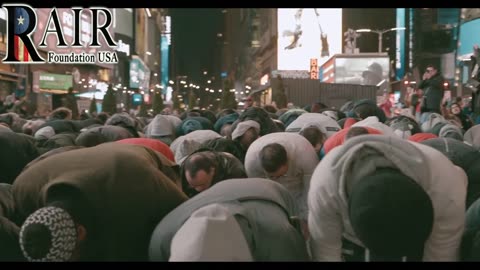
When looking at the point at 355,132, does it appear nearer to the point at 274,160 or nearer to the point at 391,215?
the point at 274,160

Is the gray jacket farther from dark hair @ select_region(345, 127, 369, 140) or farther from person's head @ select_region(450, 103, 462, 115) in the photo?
person's head @ select_region(450, 103, 462, 115)

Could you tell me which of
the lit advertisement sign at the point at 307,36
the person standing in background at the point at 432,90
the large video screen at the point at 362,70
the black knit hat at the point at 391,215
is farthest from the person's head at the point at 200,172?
the lit advertisement sign at the point at 307,36

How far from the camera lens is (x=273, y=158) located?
629cm

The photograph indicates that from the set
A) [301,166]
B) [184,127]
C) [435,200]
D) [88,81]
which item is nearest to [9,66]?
[88,81]

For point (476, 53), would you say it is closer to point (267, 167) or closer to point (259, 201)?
point (267, 167)

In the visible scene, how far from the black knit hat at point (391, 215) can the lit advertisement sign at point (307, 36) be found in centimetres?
6616

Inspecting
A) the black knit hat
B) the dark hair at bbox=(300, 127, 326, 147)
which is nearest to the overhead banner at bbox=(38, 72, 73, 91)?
the dark hair at bbox=(300, 127, 326, 147)

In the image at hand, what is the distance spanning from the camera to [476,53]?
11.6 m

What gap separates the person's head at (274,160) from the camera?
629 centimetres

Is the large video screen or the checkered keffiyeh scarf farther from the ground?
the large video screen

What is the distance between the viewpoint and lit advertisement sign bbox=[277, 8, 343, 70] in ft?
229

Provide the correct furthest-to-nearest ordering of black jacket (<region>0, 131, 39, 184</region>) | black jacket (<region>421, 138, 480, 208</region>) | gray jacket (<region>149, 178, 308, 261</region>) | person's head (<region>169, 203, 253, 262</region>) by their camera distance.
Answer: black jacket (<region>0, 131, 39, 184</region>) < black jacket (<region>421, 138, 480, 208</region>) < gray jacket (<region>149, 178, 308, 261</region>) < person's head (<region>169, 203, 253, 262</region>)

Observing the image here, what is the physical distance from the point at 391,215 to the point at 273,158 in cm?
283
